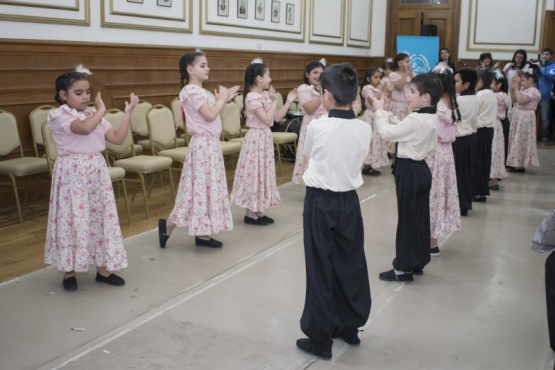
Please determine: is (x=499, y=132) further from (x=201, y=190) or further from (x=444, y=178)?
(x=201, y=190)

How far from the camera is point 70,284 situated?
4.00m

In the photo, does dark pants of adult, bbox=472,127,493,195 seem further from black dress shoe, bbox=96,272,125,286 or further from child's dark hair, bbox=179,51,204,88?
black dress shoe, bbox=96,272,125,286

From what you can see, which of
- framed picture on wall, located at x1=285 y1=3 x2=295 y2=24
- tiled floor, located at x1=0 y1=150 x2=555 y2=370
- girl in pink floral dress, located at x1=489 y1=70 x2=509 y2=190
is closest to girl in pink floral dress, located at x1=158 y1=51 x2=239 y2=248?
tiled floor, located at x1=0 y1=150 x2=555 y2=370

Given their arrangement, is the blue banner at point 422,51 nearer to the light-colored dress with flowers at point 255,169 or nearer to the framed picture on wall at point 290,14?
the framed picture on wall at point 290,14

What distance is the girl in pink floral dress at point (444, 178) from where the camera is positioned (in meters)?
4.81

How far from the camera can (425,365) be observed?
3113 mm

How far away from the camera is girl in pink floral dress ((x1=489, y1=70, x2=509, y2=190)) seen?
7.47m

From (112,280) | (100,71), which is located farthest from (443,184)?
(100,71)

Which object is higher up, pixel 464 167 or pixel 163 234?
pixel 464 167

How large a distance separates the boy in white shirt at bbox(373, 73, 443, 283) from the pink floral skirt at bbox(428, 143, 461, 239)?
0.57m

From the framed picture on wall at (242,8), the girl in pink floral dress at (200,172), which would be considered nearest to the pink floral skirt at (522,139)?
the framed picture on wall at (242,8)

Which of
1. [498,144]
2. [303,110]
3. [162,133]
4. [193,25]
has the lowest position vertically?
[498,144]

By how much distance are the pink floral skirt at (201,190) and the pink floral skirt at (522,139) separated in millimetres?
5354

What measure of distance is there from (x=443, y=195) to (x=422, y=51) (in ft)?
26.9
